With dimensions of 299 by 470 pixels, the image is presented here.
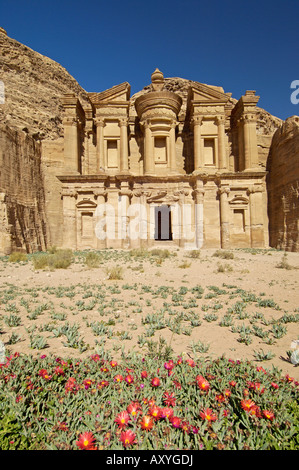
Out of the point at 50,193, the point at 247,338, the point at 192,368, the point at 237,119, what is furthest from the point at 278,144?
the point at 192,368

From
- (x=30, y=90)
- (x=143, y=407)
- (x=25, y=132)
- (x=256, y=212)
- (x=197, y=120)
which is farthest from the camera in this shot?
(x=30, y=90)

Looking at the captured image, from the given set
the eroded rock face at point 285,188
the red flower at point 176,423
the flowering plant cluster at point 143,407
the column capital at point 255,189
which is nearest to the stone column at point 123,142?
the column capital at point 255,189

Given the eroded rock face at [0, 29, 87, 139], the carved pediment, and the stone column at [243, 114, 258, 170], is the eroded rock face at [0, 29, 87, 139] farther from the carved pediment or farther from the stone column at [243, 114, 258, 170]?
→ the stone column at [243, 114, 258, 170]

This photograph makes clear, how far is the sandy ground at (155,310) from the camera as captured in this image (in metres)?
4.19

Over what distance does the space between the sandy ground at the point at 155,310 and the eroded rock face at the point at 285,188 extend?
1284cm

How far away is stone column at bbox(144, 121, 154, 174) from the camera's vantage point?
24688mm

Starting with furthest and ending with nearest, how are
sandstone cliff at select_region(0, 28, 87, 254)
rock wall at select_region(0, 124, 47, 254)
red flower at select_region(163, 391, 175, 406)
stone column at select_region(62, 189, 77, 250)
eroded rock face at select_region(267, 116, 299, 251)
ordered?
stone column at select_region(62, 189, 77, 250)
eroded rock face at select_region(267, 116, 299, 251)
sandstone cliff at select_region(0, 28, 87, 254)
rock wall at select_region(0, 124, 47, 254)
red flower at select_region(163, 391, 175, 406)

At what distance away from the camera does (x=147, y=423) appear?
2.02 meters

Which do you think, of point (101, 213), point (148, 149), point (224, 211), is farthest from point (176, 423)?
point (148, 149)

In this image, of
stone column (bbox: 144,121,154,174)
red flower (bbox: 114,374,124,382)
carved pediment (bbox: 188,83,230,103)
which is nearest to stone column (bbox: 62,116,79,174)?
stone column (bbox: 144,121,154,174)

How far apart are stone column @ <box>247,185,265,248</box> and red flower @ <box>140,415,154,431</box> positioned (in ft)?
77.1

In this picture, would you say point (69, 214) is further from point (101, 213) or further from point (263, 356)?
point (263, 356)

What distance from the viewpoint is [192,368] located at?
119 inches

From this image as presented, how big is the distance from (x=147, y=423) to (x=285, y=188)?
24994mm
